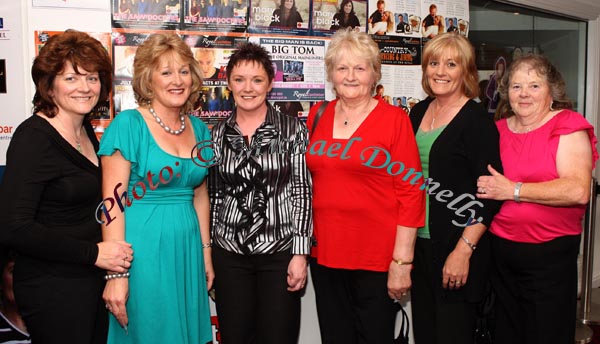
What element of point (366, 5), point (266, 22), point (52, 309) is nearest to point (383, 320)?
point (52, 309)

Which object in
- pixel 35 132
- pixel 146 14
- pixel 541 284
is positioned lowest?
pixel 541 284

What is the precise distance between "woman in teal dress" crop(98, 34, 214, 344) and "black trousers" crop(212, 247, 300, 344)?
12 cm

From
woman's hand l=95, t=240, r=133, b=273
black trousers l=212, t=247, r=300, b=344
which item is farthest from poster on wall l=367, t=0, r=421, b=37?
woman's hand l=95, t=240, r=133, b=273

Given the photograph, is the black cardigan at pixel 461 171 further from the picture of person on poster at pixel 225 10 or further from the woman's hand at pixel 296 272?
the picture of person on poster at pixel 225 10

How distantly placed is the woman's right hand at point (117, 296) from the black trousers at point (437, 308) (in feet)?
4.15

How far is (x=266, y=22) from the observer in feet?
9.41

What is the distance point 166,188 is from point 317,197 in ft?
2.08

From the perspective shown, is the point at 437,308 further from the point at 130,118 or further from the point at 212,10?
the point at 212,10

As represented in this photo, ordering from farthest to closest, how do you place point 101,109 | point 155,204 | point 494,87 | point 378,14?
point 494,87, point 378,14, point 101,109, point 155,204

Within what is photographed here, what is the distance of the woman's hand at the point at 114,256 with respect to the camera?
1.85 m

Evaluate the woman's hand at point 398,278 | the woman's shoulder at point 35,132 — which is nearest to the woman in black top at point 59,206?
the woman's shoulder at point 35,132

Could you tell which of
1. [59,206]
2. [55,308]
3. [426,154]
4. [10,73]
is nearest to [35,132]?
[59,206]

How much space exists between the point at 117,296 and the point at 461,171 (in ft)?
4.87

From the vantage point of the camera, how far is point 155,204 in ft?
6.48
